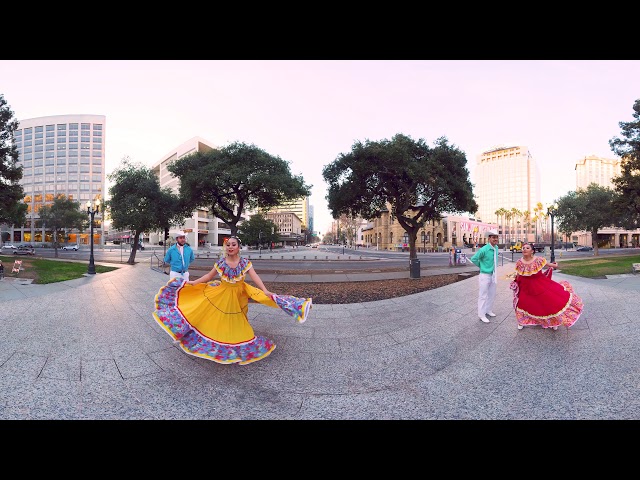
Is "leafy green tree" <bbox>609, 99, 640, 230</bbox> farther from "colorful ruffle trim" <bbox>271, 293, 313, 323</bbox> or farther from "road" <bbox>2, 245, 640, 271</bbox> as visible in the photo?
"colorful ruffle trim" <bbox>271, 293, 313, 323</bbox>

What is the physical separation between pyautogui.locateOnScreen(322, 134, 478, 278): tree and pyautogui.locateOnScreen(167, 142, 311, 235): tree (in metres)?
4.09

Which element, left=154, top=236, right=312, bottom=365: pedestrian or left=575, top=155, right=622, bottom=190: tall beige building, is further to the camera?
left=575, top=155, right=622, bottom=190: tall beige building

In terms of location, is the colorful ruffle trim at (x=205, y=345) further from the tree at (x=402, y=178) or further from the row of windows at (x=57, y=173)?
the row of windows at (x=57, y=173)

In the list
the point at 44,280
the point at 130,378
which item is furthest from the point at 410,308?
the point at 44,280

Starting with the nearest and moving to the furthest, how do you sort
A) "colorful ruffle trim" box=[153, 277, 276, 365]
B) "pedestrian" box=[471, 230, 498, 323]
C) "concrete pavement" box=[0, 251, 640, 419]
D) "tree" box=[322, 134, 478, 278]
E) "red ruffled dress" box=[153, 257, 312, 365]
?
1. "concrete pavement" box=[0, 251, 640, 419]
2. "colorful ruffle trim" box=[153, 277, 276, 365]
3. "red ruffled dress" box=[153, 257, 312, 365]
4. "pedestrian" box=[471, 230, 498, 323]
5. "tree" box=[322, 134, 478, 278]

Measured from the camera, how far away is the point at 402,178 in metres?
17.2

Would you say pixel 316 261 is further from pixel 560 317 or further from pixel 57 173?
pixel 57 173

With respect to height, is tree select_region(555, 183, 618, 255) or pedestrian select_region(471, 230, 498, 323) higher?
tree select_region(555, 183, 618, 255)

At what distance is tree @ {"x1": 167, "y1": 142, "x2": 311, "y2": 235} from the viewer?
1936 centimetres

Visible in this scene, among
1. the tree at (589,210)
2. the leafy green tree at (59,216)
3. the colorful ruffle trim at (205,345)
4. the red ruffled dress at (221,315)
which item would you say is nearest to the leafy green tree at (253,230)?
the leafy green tree at (59,216)

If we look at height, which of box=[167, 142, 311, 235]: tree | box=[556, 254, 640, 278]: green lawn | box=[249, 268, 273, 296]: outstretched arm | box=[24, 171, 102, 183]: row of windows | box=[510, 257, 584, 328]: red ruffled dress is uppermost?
box=[24, 171, 102, 183]: row of windows

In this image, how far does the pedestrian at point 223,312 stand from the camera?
3670mm

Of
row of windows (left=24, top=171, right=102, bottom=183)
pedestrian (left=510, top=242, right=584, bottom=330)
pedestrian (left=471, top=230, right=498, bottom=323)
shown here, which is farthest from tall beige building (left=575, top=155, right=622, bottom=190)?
row of windows (left=24, top=171, right=102, bottom=183)

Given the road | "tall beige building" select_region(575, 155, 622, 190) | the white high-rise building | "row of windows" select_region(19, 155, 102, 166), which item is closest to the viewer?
the road
